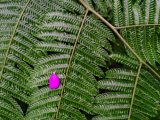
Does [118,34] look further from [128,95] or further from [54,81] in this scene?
[54,81]

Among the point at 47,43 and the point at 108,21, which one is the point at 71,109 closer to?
the point at 47,43

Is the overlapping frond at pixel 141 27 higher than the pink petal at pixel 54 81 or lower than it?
higher

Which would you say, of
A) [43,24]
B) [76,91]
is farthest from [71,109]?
[43,24]

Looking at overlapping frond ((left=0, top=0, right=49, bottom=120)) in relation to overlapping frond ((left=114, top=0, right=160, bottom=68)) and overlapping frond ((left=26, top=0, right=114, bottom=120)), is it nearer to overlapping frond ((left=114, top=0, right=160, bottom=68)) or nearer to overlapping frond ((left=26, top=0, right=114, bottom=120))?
overlapping frond ((left=26, top=0, right=114, bottom=120))

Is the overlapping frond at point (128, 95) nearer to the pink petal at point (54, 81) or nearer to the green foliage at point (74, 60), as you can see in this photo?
the green foliage at point (74, 60)

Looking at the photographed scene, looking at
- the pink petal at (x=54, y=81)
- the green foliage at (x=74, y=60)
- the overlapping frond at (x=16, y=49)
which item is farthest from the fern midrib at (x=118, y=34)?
the pink petal at (x=54, y=81)

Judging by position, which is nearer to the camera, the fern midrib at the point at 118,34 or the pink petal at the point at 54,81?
the pink petal at the point at 54,81

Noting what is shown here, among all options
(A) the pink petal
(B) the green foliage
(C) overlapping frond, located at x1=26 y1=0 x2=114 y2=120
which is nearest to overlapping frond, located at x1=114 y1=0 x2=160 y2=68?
(B) the green foliage
